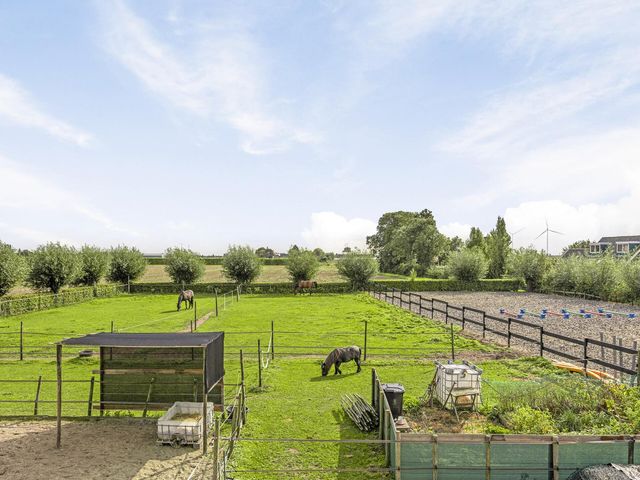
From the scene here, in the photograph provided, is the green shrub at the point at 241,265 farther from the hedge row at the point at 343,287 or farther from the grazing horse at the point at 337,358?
the grazing horse at the point at 337,358

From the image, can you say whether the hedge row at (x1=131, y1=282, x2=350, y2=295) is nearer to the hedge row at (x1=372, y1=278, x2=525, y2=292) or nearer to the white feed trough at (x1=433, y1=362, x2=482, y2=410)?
the hedge row at (x1=372, y1=278, x2=525, y2=292)

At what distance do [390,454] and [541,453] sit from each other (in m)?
3.02

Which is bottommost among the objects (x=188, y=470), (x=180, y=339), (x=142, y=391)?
(x=188, y=470)

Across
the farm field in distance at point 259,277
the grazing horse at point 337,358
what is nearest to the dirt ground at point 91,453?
the grazing horse at point 337,358

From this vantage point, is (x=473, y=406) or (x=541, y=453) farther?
(x=473, y=406)

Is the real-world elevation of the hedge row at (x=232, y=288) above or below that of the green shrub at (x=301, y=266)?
below

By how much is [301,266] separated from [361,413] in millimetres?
45153

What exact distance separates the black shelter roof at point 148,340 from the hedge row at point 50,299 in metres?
32.4

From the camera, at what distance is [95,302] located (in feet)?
153

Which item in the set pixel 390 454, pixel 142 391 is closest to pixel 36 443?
pixel 142 391

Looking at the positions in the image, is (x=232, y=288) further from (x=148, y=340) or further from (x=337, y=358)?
(x=148, y=340)

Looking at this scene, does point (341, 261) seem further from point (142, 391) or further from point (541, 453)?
point (541, 453)

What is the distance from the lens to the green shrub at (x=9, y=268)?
139 ft

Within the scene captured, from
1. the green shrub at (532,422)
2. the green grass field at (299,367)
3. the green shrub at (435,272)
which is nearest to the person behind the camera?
the green shrub at (532,422)
